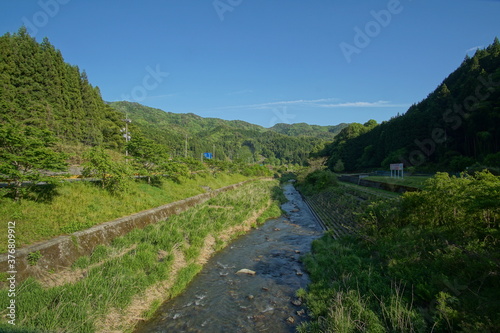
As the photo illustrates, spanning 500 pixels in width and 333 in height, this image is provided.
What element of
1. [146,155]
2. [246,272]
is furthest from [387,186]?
[146,155]

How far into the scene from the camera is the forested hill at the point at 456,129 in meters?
29.3

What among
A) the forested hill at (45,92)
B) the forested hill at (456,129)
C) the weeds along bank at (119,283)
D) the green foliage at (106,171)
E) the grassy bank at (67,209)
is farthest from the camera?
the forested hill at (45,92)

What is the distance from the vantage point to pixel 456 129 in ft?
124

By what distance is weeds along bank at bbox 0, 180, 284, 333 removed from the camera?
5258 mm

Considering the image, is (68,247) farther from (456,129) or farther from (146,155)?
(456,129)

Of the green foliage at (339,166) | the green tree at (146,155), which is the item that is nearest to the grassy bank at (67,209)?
the green tree at (146,155)

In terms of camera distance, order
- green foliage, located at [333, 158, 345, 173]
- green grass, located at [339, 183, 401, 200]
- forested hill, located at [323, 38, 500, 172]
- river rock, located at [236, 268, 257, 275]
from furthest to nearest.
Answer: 1. green foliage, located at [333, 158, 345, 173]
2. forested hill, located at [323, 38, 500, 172]
3. green grass, located at [339, 183, 401, 200]
4. river rock, located at [236, 268, 257, 275]

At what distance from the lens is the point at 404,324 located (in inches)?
208

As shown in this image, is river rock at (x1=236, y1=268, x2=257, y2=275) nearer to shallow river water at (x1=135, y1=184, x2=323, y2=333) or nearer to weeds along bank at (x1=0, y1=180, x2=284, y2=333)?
shallow river water at (x1=135, y1=184, x2=323, y2=333)

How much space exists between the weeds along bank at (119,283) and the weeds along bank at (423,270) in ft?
15.0

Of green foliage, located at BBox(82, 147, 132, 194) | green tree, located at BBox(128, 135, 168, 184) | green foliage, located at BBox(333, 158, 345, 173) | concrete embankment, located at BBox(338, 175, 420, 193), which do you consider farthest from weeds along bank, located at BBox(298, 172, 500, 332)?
green foliage, located at BBox(333, 158, 345, 173)

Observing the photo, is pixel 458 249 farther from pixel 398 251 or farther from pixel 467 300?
pixel 398 251

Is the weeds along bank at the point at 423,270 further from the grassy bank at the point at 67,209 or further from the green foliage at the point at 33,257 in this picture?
the grassy bank at the point at 67,209

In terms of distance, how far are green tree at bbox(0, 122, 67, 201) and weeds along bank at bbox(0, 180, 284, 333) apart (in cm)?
A: 389
